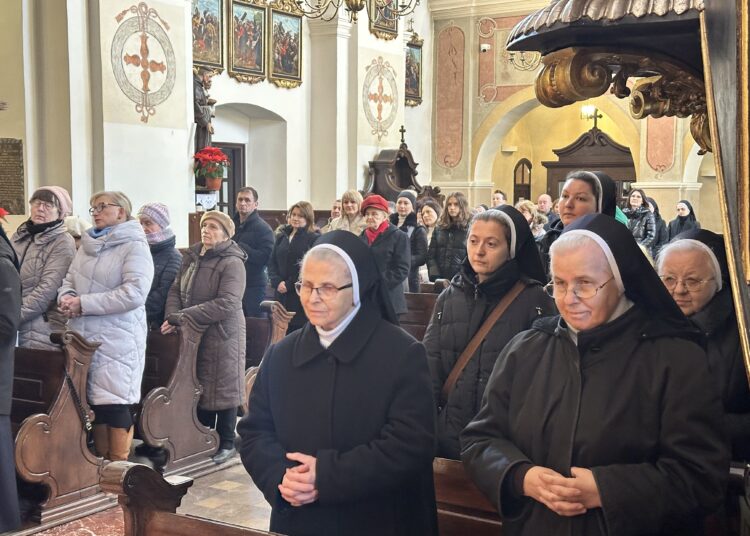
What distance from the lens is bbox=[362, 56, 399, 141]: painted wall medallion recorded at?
15.2 metres

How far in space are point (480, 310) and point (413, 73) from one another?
14986mm

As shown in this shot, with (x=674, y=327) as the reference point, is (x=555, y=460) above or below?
below

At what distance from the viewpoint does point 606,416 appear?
2229 mm

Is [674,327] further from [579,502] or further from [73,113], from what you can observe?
[73,113]

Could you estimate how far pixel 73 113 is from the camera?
9.46m

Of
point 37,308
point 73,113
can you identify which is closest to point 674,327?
point 37,308

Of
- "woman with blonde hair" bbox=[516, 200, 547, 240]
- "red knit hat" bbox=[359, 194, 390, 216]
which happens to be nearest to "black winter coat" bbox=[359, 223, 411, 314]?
"red knit hat" bbox=[359, 194, 390, 216]

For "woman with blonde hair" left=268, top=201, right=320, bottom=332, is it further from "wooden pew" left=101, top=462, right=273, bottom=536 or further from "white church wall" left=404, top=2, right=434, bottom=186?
"white church wall" left=404, top=2, right=434, bottom=186

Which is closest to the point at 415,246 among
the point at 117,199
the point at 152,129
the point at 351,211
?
the point at 351,211

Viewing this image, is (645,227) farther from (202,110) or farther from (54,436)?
(54,436)

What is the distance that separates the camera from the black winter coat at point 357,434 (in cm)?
Answer: 259

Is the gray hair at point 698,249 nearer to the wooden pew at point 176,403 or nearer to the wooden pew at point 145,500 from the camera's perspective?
the wooden pew at point 145,500

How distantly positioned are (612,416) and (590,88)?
99 cm

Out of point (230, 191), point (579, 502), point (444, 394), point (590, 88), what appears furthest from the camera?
point (230, 191)
